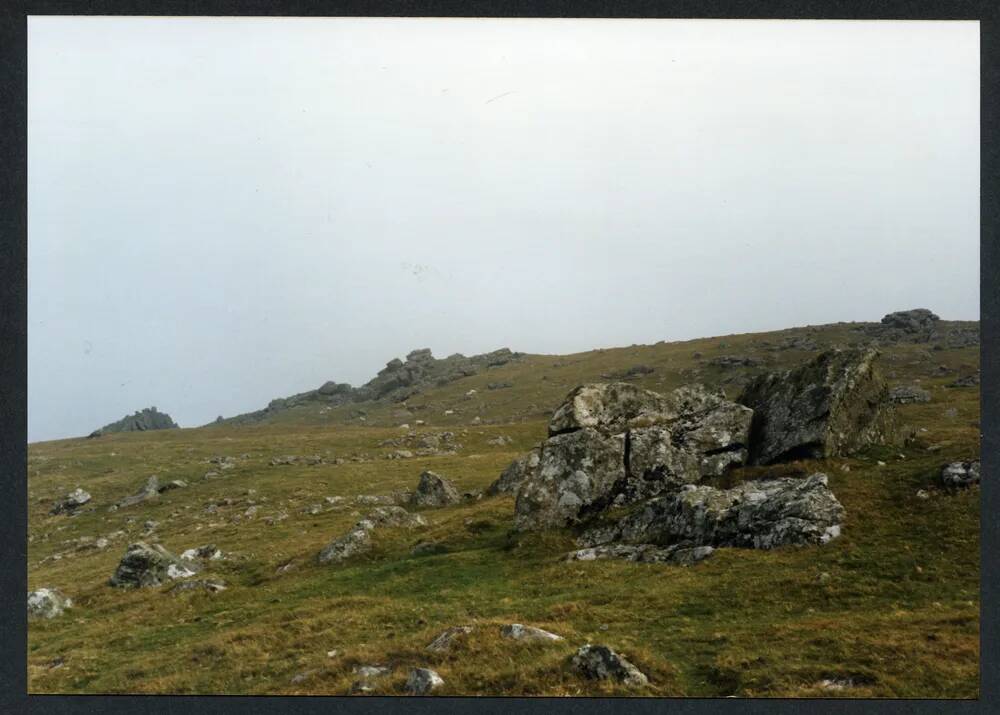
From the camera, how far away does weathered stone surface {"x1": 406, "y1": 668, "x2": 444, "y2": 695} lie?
16906 millimetres

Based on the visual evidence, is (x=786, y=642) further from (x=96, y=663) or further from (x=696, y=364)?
(x=696, y=364)

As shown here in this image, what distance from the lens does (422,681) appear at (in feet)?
55.7

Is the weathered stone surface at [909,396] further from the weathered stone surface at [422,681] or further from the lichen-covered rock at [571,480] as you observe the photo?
the weathered stone surface at [422,681]

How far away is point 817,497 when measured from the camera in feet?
71.4

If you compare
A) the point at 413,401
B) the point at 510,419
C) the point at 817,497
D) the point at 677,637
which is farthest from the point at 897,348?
the point at 677,637

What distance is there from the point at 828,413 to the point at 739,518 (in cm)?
589

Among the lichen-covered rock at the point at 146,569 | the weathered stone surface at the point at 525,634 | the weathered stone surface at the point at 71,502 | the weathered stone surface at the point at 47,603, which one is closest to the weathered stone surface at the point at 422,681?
the weathered stone surface at the point at 525,634

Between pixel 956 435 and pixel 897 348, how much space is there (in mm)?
92281

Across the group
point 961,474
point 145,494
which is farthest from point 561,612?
point 145,494

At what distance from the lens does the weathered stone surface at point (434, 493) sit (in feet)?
124

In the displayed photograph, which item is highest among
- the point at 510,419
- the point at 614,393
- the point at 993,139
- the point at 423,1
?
the point at 423,1

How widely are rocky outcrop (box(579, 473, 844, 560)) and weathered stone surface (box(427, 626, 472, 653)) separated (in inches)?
280

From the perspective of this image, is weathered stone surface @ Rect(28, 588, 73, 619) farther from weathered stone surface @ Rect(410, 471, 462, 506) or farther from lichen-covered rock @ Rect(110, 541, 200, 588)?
weathered stone surface @ Rect(410, 471, 462, 506)

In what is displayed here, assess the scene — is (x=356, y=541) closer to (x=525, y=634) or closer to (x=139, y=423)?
(x=525, y=634)
